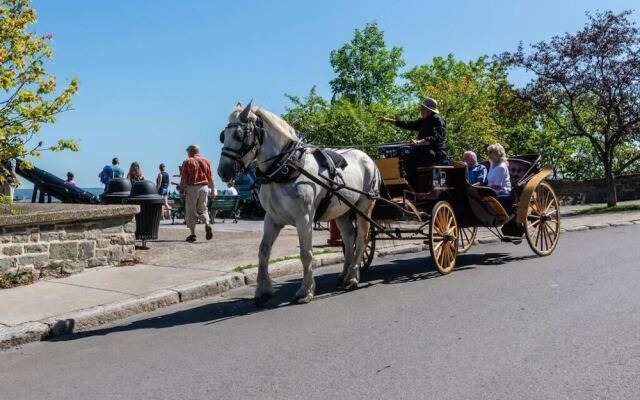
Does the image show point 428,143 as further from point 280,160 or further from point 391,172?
point 280,160

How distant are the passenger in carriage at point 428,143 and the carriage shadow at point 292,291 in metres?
1.47

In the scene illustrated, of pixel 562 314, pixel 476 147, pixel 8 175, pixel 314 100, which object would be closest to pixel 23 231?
pixel 8 175

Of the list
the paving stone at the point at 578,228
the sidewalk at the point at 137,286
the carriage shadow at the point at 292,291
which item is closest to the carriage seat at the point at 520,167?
the carriage shadow at the point at 292,291

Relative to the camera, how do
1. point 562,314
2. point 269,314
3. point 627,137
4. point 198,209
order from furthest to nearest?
1. point 627,137
2. point 198,209
3. point 269,314
4. point 562,314

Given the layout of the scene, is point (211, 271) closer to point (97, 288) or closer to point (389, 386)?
point (97, 288)

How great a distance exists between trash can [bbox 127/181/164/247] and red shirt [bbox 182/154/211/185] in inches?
36.9

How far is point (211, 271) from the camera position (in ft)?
29.3

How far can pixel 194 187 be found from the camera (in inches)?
483

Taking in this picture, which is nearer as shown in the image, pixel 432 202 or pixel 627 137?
pixel 432 202

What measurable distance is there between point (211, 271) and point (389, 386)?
5.36m

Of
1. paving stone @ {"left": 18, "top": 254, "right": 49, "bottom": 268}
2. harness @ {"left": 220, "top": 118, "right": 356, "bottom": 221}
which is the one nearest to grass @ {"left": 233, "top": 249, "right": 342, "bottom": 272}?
harness @ {"left": 220, "top": 118, "right": 356, "bottom": 221}

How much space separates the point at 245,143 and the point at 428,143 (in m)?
3.18

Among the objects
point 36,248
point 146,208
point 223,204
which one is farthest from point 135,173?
point 36,248

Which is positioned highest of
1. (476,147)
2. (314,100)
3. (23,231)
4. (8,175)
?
(314,100)
